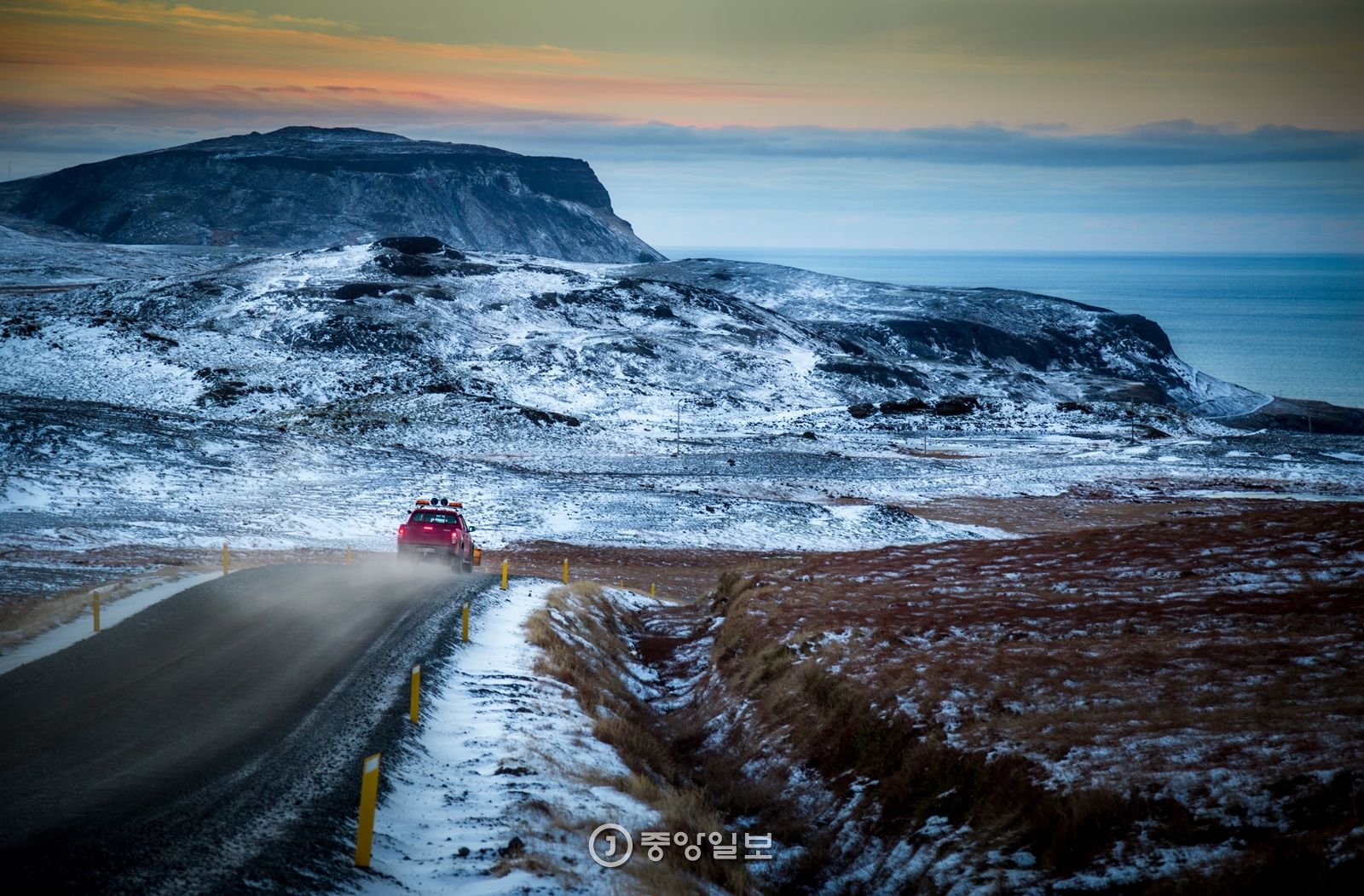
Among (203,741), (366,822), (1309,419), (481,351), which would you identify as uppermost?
(481,351)

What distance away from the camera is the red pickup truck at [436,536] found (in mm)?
29297

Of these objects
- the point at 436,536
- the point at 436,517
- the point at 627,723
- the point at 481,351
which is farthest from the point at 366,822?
the point at 481,351

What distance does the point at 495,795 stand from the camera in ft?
39.9

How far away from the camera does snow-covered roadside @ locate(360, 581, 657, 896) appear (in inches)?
396

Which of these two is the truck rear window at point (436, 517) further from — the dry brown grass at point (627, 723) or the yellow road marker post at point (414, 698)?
the yellow road marker post at point (414, 698)

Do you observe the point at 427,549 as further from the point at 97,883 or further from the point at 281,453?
the point at 281,453

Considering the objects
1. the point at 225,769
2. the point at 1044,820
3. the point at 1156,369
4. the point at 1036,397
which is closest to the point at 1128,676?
the point at 1044,820

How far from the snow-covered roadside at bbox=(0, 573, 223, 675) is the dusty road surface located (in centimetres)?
38

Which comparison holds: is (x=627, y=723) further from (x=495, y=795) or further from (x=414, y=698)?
(x=495, y=795)

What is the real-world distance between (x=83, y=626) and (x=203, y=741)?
25.9 feet

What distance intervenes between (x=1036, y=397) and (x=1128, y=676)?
123 meters

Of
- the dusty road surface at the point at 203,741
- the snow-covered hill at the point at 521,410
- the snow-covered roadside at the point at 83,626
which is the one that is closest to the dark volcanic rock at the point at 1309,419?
the snow-covered hill at the point at 521,410

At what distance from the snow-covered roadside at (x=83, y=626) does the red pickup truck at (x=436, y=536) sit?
630 cm

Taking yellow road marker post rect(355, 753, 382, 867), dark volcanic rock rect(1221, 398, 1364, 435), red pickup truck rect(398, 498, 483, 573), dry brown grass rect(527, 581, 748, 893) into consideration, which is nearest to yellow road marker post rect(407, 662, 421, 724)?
dry brown grass rect(527, 581, 748, 893)
